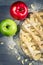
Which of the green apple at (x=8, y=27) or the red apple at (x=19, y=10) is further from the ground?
the red apple at (x=19, y=10)

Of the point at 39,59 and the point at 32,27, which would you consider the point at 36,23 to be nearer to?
the point at 32,27

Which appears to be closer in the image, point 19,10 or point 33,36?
point 33,36

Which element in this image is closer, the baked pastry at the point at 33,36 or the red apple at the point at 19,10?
the baked pastry at the point at 33,36

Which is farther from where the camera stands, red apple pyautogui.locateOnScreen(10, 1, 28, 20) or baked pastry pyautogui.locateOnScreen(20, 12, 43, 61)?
red apple pyautogui.locateOnScreen(10, 1, 28, 20)

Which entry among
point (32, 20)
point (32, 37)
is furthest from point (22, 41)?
point (32, 20)

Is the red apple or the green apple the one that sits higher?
the red apple
